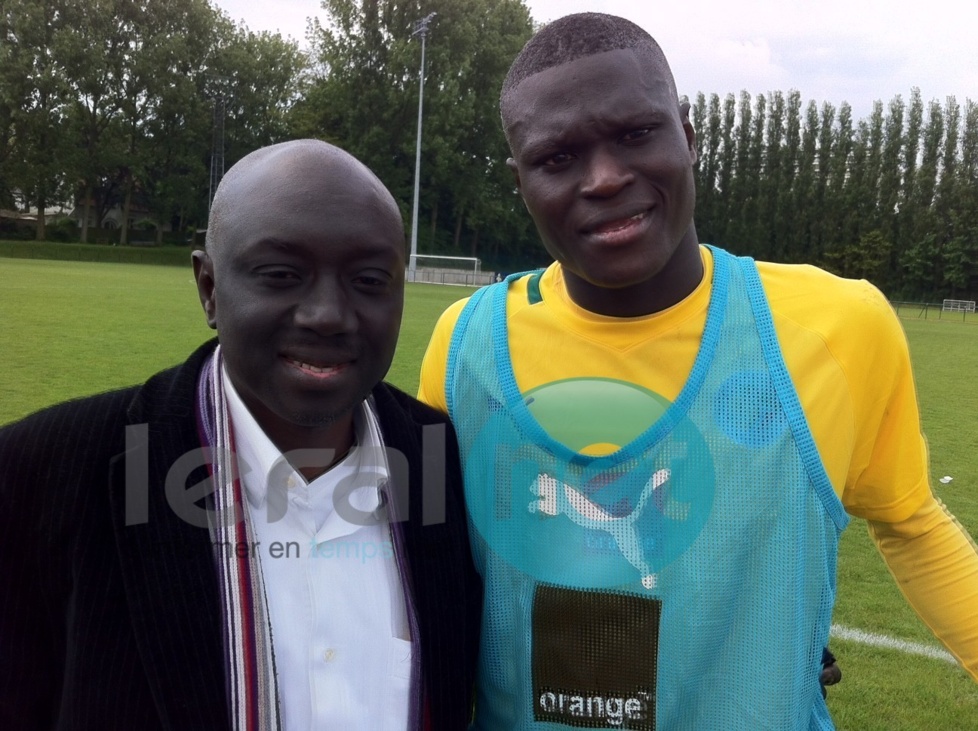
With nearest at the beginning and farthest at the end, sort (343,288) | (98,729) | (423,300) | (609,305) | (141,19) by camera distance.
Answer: (98,729) < (343,288) < (609,305) < (423,300) < (141,19)

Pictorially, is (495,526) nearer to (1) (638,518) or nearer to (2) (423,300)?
(1) (638,518)

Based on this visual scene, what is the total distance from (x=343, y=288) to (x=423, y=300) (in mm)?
23012

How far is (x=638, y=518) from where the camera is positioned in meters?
1.78

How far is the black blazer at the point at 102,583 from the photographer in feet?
4.38

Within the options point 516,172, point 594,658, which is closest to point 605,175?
point 516,172

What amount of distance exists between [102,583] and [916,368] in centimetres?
1661

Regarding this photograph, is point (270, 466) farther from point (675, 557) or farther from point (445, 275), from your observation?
point (445, 275)

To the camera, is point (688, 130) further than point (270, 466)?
Yes

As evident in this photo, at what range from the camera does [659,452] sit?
177cm

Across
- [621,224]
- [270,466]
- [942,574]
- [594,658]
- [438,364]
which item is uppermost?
[621,224]

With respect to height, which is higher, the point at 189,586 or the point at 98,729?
the point at 189,586

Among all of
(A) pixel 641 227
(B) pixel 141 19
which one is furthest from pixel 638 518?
(B) pixel 141 19

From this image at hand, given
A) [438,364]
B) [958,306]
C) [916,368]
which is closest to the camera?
[438,364]

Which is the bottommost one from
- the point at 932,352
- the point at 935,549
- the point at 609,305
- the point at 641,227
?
the point at 932,352
